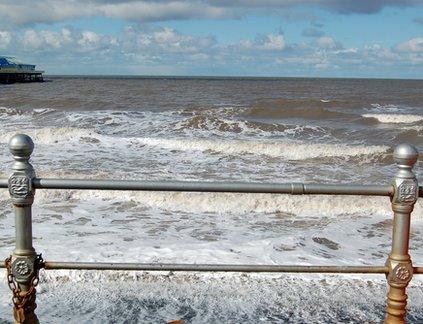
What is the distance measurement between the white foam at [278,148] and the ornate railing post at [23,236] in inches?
515

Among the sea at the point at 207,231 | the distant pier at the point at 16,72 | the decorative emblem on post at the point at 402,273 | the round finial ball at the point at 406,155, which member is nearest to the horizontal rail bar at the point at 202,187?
the round finial ball at the point at 406,155

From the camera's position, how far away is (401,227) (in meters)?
2.79

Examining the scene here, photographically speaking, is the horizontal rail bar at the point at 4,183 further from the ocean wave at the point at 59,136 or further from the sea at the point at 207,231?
the ocean wave at the point at 59,136

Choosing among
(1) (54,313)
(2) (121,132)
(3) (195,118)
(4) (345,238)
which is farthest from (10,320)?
(3) (195,118)

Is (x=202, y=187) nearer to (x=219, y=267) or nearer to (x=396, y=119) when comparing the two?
(x=219, y=267)

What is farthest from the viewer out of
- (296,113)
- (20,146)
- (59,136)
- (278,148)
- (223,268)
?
(296,113)

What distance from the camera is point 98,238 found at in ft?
22.9

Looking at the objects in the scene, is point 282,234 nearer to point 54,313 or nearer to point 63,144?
point 54,313

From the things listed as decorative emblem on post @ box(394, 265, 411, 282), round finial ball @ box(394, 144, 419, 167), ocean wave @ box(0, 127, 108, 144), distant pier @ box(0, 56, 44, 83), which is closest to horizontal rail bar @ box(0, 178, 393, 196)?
round finial ball @ box(394, 144, 419, 167)

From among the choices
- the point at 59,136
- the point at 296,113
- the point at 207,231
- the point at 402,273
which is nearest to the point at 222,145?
the point at 59,136

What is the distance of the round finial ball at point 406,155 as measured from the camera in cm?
271

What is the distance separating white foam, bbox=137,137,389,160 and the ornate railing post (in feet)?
42.9

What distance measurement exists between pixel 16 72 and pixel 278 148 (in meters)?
73.8

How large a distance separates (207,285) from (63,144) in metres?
13.2
